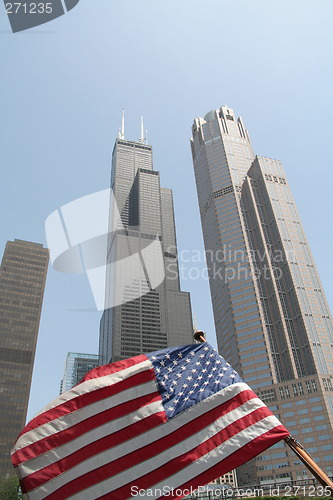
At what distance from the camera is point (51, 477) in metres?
9.86

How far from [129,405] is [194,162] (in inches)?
7486

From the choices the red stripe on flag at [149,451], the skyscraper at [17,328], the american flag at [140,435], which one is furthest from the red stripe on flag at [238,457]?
the skyscraper at [17,328]

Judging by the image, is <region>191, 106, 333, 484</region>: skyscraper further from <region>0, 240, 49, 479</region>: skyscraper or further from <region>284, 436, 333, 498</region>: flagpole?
<region>284, 436, 333, 498</region>: flagpole

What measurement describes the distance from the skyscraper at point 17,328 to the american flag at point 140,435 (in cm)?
12195

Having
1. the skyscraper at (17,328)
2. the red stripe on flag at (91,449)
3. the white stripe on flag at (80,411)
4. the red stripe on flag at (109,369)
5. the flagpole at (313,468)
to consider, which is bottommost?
the flagpole at (313,468)

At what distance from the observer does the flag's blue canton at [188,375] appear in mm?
11328

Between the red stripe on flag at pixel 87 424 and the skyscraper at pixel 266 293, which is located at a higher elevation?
the skyscraper at pixel 266 293

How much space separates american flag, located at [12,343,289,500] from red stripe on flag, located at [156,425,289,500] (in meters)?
0.02

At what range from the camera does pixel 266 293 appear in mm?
143500

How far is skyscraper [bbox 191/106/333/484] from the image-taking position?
4488 inches

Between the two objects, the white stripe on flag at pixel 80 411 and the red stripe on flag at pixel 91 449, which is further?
the white stripe on flag at pixel 80 411

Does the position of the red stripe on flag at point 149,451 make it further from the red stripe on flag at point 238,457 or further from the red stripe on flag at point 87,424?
the red stripe on flag at point 87,424

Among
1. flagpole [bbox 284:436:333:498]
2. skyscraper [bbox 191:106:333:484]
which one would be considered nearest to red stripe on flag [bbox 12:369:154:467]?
flagpole [bbox 284:436:333:498]

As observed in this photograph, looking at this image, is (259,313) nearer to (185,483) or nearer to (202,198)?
(202,198)
